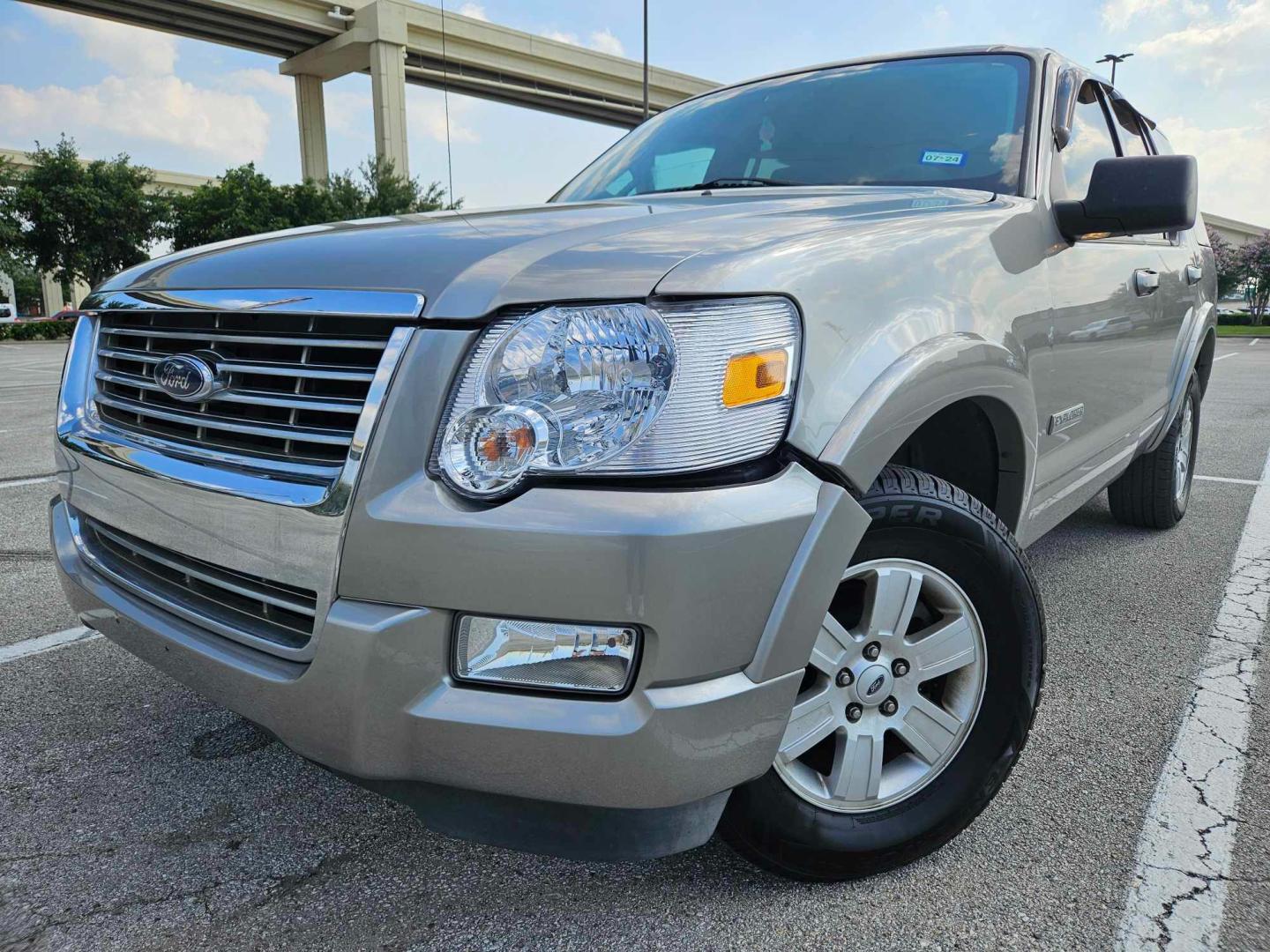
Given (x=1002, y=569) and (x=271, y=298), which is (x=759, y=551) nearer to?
(x=1002, y=569)

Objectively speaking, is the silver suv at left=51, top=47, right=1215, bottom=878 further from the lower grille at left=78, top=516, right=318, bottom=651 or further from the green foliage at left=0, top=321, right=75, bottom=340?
the green foliage at left=0, top=321, right=75, bottom=340

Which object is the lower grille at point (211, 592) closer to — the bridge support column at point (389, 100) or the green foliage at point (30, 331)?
the green foliage at point (30, 331)

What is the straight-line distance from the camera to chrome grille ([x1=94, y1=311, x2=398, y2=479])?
4.91ft

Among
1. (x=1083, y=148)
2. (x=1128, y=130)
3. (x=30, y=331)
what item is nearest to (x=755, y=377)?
(x=1083, y=148)

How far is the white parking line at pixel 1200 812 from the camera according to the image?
1.71 meters

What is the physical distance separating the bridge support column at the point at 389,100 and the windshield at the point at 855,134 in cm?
4022

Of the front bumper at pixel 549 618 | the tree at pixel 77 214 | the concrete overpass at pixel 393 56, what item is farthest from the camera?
the concrete overpass at pixel 393 56

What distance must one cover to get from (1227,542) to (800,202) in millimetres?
3385

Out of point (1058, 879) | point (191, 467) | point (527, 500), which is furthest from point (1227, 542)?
point (191, 467)

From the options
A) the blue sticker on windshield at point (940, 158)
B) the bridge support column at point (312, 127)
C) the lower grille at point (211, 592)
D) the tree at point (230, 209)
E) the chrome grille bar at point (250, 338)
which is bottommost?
the lower grille at point (211, 592)

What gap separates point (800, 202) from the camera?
80.9 inches

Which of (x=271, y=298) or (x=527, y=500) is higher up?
(x=271, y=298)

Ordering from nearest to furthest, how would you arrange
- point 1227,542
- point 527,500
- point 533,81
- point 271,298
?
point 527,500 < point 271,298 < point 1227,542 < point 533,81

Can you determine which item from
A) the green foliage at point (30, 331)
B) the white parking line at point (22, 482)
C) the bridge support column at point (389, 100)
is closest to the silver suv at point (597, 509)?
the white parking line at point (22, 482)
